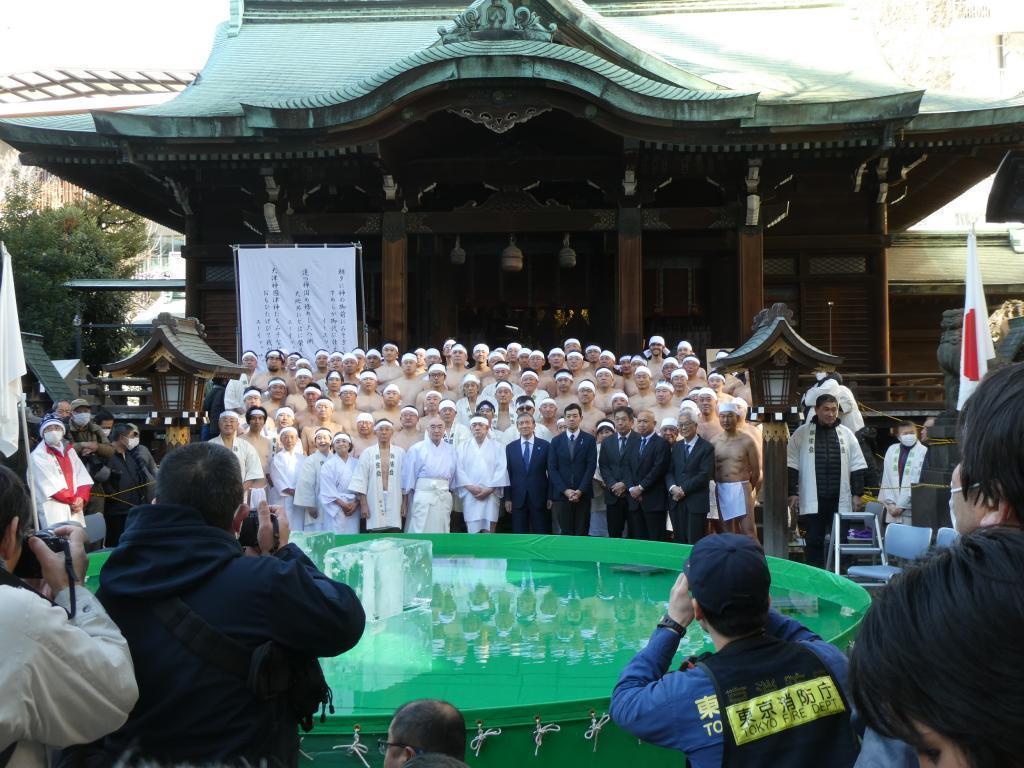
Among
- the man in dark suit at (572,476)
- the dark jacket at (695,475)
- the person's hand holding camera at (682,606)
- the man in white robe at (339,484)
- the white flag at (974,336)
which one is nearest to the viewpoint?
the person's hand holding camera at (682,606)

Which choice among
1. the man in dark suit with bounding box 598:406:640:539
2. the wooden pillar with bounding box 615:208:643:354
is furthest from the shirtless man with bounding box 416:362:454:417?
the wooden pillar with bounding box 615:208:643:354

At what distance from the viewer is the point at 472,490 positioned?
1048 centimetres

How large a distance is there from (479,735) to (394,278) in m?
11.6

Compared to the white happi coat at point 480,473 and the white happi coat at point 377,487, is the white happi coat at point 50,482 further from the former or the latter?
the white happi coat at point 480,473

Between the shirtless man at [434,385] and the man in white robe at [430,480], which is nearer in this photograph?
the man in white robe at [430,480]

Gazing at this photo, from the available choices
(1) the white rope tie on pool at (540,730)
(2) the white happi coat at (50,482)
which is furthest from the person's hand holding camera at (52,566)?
(2) the white happi coat at (50,482)

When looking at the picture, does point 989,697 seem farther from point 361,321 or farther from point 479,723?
point 361,321

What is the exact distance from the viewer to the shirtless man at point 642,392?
11.4 metres

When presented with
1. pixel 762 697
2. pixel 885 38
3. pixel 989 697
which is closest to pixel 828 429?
pixel 762 697

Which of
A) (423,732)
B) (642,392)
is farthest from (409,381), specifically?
(423,732)

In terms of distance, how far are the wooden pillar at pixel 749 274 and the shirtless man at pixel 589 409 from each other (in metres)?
3.38

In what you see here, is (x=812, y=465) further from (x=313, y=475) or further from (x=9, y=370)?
(x=9, y=370)

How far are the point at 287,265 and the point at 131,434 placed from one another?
4273 millimetres

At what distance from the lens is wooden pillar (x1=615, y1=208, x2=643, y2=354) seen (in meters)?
13.9
